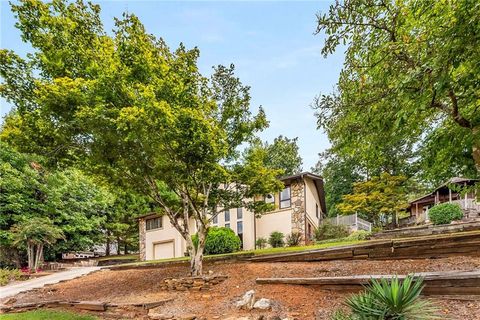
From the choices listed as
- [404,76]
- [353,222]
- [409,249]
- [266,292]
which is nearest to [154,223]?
[353,222]

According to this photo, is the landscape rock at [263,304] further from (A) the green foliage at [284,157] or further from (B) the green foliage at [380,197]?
(A) the green foliage at [284,157]

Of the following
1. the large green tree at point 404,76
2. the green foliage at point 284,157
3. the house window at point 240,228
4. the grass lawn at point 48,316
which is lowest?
the grass lawn at point 48,316

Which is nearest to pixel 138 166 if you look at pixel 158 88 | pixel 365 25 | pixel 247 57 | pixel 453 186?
pixel 158 88

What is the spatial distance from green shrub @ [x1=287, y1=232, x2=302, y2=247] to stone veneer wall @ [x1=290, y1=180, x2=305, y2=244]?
224 millimetres

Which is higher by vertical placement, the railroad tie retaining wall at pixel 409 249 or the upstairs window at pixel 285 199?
the upstairs window at pixel 285 199

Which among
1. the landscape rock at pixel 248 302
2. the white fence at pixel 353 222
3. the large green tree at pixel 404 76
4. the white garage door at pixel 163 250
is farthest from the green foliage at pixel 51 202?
the large green tree at pixel 404 76

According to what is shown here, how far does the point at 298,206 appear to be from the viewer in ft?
57.1

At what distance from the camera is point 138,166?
9.57 meters

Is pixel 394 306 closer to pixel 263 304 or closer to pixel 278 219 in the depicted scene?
pixel 263 304

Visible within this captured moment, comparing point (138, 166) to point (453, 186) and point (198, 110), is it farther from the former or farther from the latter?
point (453, 186)

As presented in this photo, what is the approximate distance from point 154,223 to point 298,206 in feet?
37.1

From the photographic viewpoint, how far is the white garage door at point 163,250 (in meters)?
21.2

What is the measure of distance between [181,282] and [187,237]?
1536 millimetres

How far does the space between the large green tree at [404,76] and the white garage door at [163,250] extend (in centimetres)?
1775
